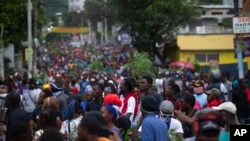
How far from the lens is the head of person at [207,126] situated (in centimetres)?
588

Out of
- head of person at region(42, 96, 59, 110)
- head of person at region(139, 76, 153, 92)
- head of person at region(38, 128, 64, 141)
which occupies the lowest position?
head of person at region(139, 76, 153, 92)

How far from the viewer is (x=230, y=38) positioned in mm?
45125

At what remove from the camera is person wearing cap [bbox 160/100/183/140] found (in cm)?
956

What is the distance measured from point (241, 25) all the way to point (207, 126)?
14951 mm

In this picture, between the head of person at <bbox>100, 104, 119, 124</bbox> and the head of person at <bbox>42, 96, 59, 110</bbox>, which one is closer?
the head of person at <bbox>100, 104, 119, 124</bbox>

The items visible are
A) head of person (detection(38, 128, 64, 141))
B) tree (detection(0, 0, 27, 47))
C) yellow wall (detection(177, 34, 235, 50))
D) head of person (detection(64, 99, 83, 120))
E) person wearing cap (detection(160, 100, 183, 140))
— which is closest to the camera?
head of person (detection(38, 128, 64, 141))

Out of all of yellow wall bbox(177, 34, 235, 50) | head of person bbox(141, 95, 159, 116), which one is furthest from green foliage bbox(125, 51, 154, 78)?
yellow wall bbox(177, 34, 235, 50)

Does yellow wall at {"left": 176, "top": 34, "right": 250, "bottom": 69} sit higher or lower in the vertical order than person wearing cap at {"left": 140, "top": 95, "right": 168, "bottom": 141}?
lower

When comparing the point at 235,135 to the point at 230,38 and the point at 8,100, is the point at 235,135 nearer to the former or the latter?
the point at 8,100

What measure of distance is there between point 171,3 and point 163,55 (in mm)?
6136

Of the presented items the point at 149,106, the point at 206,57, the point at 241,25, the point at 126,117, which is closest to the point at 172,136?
the point at 149,106

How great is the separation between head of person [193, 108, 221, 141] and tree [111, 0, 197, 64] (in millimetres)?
38212

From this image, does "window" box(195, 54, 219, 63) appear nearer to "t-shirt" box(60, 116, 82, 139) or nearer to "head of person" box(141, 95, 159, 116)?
"t-shirt" box(60, 116, 82, 139)

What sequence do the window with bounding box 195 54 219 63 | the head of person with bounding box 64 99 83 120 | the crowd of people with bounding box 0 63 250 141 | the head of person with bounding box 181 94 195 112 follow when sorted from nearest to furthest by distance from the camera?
1. the crowd of people with bounding box 0 63 250 141
2. the head of person with bounding box 64 99 83 120
3. the head of person with bounding box 181 94 195 112
4. the window with bounding box 195 54 219 63
